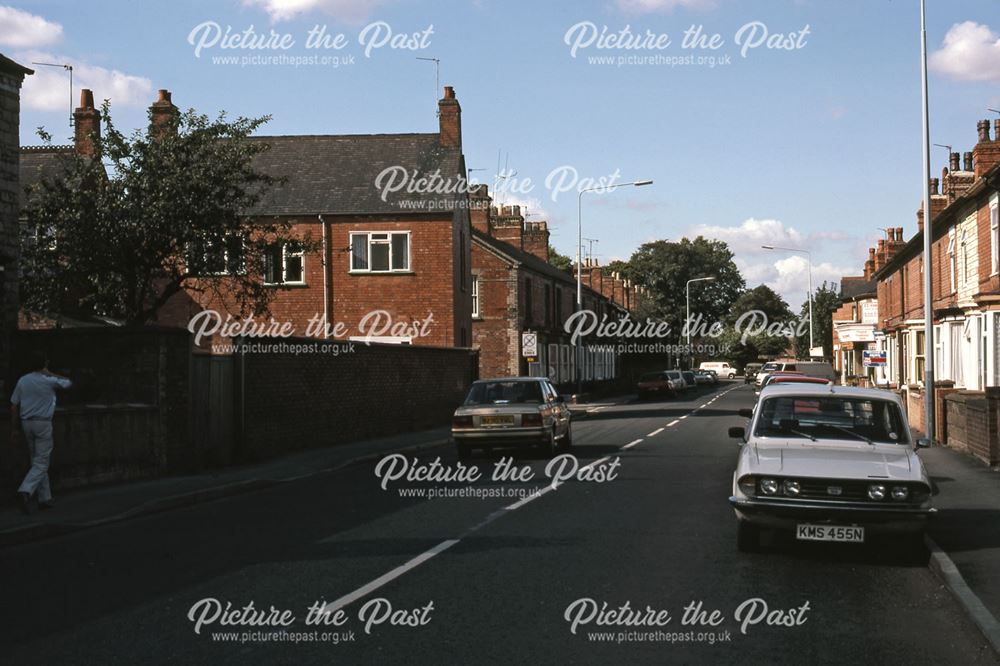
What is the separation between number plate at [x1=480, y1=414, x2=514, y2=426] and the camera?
19.8 meters

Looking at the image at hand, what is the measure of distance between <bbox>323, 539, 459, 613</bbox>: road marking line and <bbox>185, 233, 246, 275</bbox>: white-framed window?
50.1 feet

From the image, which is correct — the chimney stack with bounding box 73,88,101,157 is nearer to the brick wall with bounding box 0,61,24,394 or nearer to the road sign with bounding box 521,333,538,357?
the road sign with bounding box 521,333,538,357

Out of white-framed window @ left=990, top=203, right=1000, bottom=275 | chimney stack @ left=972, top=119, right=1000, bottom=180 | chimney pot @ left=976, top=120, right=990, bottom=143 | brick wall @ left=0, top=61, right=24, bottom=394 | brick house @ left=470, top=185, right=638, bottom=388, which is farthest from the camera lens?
brick house @ left=470, top=185, right=638, bottom=388

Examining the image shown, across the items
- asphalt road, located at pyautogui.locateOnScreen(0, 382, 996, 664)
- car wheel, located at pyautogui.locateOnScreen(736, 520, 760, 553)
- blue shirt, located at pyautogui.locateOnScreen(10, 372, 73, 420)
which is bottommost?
asphalt road, located at pyautogui.locateOnScreen(0, 382, 996, 664)

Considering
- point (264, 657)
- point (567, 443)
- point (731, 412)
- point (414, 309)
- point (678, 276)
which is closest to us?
point (264, 657)

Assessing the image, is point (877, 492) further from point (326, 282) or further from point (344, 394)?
point (326, 282)

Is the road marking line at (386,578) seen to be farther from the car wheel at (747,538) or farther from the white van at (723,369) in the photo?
the white van at (723,369)

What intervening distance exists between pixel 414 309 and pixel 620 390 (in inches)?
1511

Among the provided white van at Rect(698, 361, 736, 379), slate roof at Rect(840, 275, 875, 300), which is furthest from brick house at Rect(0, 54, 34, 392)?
white van at Rect(698, 361, 736, 379)

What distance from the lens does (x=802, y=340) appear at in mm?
97438

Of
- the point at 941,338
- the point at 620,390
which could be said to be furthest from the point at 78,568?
the point at 620,390

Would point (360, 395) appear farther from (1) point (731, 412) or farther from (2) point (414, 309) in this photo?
(1) point (731, 412)

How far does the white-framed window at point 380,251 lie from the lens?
3769 centimetres

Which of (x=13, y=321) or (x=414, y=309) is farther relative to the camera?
(x=414, y=309)
